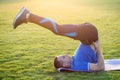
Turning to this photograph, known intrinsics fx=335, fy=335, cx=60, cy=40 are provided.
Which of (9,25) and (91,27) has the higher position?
(91,27)

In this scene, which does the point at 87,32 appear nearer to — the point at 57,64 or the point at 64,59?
the point at 64,59

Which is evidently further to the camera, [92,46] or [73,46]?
[73,46]

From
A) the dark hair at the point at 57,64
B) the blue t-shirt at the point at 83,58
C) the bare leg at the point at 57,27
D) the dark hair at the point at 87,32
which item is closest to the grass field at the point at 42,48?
the dark hair at the point at 57,64

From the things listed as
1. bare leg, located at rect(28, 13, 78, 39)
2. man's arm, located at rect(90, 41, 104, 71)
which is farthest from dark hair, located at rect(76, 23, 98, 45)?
man's arm, located at rect(90, 41, 104, 71)

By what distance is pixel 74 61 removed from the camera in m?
7.39

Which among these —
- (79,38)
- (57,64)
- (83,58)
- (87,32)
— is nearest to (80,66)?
(83,58)

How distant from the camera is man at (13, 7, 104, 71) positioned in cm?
690

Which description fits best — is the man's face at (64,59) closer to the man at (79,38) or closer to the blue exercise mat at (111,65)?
the man at (79,38)

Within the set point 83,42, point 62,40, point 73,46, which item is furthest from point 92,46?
point 62,40

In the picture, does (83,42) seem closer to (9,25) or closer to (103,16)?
(9,25)

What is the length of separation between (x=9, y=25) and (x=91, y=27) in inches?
320

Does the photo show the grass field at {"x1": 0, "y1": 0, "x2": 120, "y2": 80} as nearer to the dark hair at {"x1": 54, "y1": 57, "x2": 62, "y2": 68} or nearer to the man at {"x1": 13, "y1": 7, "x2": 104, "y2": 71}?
the dark hair at {"x1": 54, "y1": 57, "x2": 62, "y2": 68}

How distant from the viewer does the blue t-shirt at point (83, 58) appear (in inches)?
285

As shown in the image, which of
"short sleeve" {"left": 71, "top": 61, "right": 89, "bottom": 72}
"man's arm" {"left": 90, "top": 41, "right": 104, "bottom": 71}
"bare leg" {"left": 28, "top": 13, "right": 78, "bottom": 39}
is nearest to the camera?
"bare leg" {"left": 28, "top": 13, "right": 78, "bottom": 39}
